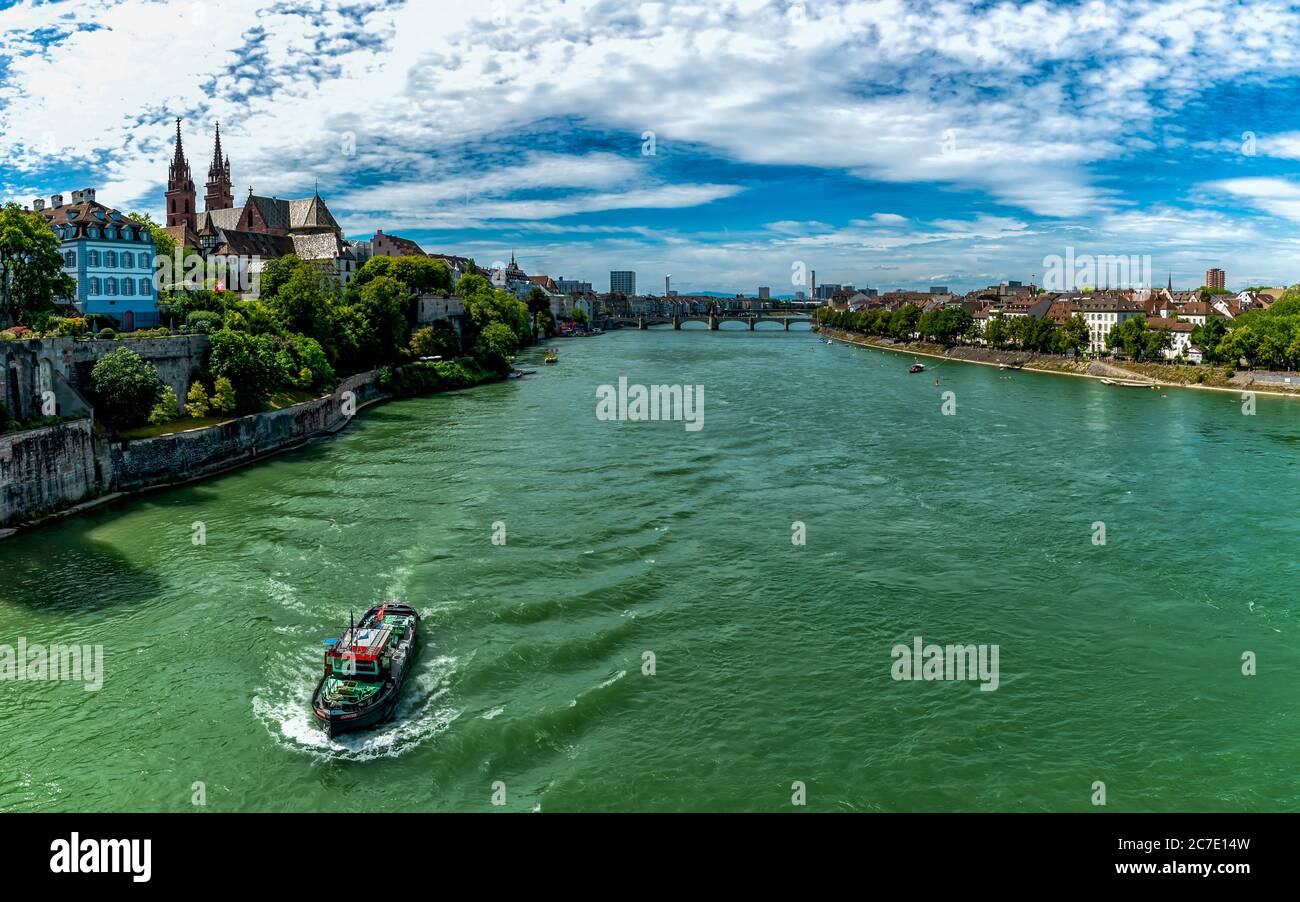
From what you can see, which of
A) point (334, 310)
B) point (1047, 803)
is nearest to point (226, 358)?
point (334, 310)

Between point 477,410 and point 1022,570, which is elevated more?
point 477,410

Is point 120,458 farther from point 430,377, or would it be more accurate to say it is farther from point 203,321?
point 430,377

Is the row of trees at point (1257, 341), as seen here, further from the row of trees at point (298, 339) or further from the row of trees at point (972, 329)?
the row of trees at point (298, 339)

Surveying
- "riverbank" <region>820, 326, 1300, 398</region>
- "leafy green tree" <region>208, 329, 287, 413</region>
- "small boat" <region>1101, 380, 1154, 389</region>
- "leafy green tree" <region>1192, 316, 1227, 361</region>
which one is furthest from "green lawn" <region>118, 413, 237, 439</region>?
"leafy green tree" <region>1192, 316, 1227, 361</region>

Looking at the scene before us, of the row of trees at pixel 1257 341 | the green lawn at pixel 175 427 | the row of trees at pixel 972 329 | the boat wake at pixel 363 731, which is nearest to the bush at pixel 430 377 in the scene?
the green lawn at pixel 175 427

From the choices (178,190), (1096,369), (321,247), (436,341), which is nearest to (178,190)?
(178,190)
